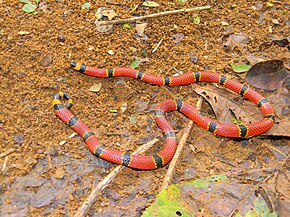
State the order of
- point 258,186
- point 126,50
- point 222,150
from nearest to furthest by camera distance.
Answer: point 258,186 < point 222,150 < point 126,50

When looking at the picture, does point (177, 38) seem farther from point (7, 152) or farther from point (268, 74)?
point (7, 152)

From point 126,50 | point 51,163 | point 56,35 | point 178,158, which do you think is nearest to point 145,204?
point 178,158

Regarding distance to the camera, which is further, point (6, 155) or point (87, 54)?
point (87, 54)

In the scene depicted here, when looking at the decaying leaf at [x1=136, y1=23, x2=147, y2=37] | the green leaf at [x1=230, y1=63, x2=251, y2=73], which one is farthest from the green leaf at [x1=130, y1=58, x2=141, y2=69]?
the green leaf at [x1=230, y1=63, x2=251, y2=73]

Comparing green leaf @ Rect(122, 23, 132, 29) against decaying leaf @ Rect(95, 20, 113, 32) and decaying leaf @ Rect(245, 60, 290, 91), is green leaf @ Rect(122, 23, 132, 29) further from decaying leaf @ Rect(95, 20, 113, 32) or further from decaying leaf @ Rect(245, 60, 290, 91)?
decaying leaf @ Rect(245, 60, 290, 91)

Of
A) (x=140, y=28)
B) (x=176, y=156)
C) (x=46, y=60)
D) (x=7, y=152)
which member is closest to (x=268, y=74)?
(x=176, y=156)

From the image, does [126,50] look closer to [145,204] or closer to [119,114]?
[119,114]
